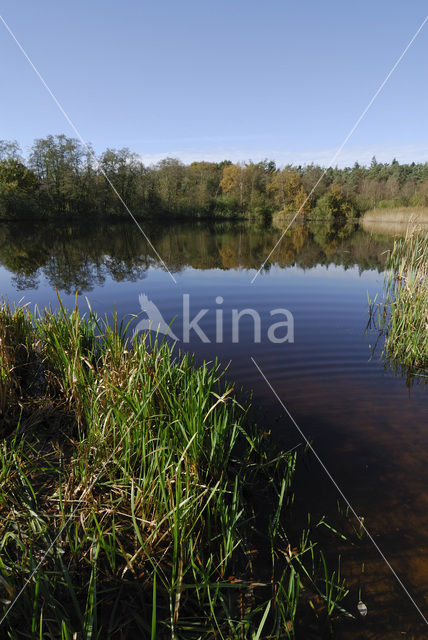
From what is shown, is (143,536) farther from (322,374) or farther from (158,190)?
(158,190)

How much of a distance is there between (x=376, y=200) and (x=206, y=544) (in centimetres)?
6815

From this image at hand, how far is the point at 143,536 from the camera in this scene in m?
2.54

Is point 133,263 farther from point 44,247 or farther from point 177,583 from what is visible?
point 177,583

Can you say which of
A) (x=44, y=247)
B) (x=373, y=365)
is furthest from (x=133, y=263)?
(x=373, y=365)

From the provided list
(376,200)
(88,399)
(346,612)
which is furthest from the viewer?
(376,200)

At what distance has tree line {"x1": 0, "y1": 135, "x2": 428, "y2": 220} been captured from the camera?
46719 millimetres

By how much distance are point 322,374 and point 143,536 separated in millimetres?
Result: 4648

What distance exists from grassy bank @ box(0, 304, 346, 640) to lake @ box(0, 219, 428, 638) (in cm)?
43

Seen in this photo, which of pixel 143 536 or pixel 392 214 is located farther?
pixel 392 214

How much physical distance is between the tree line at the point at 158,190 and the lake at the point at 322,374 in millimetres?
27532

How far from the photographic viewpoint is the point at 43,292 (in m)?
13.4

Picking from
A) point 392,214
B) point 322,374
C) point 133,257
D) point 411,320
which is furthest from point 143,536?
point 392,214

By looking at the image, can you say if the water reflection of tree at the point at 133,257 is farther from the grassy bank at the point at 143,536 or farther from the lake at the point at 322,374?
the grassy bank at the point at 143,536

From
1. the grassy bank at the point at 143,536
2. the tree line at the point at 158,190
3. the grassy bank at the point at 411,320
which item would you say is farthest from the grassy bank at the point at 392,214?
the grassy bank at the point at 143,536
